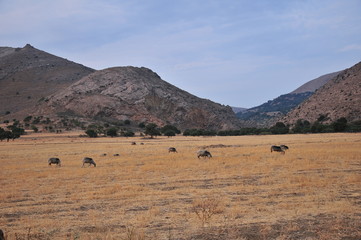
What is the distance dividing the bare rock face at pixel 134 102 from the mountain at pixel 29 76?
735 inches

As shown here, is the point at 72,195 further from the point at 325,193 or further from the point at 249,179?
the point at 325,193

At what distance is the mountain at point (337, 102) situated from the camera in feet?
294

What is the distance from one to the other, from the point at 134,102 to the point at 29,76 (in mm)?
67272

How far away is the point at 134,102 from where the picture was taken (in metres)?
123

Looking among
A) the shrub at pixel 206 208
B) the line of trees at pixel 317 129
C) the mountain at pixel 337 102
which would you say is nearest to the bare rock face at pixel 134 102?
the line of trees at pixel 317 129

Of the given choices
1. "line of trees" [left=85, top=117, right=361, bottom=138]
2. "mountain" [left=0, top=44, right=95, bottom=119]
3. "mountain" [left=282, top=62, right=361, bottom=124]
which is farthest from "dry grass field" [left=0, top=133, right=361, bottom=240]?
"mountain" [left=0, top=44, right=95, bottom=119]

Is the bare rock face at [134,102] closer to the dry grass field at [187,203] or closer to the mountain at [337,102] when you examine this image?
the mountain at [337,102]

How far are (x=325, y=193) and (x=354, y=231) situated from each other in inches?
195

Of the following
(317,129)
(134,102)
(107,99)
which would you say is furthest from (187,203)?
(134,102)

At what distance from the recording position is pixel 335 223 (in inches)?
379

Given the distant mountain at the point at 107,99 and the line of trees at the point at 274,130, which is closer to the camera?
the line of trees at the point at 274,130

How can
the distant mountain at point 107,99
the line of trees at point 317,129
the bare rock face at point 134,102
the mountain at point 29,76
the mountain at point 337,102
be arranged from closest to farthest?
the line of trees at point 317,129
the mountain at point 337,102
the distant mountain at point 107,99
the bare rock face at point 134,102
the mountain at point 29,76

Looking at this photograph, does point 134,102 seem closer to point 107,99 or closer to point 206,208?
point 107,99

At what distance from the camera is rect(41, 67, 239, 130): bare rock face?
114875 mm
